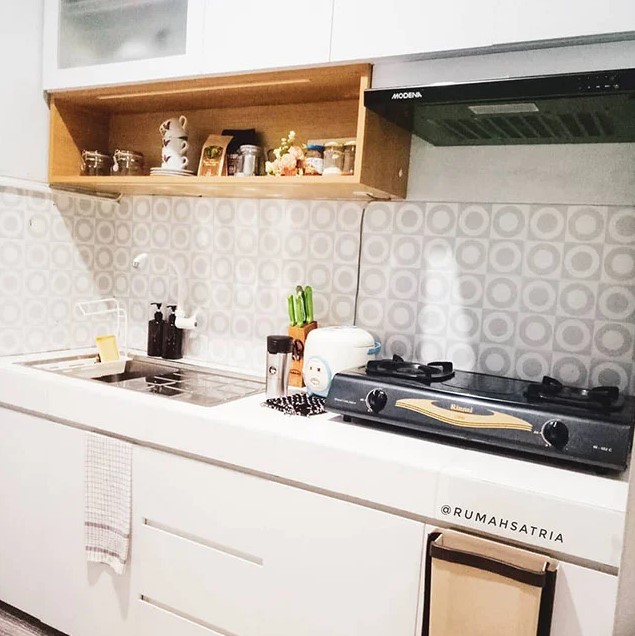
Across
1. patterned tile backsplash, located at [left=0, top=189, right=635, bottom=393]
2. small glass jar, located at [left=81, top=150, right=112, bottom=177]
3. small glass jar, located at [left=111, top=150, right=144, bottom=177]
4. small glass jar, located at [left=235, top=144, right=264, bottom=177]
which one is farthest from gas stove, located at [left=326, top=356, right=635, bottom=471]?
small glass jar, located at [left=81, top=150, right=112, bottom=177]

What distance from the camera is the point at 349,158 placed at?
1695 mm

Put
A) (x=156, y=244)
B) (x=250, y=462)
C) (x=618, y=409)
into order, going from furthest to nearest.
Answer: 1. (x=156, y=244)
2. (x=250, y=462)
3. (x=618, y=409)

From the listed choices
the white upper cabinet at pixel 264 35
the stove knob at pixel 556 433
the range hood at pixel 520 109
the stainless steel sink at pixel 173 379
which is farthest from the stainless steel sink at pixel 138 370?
the stove knob at pixel 556 433

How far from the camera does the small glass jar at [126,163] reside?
2.11 meters

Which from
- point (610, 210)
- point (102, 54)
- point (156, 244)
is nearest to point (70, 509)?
point (156, 244)

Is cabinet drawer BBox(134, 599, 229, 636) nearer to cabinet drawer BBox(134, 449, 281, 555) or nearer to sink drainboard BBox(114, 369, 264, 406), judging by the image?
cabinet drawer BBox(134, 449, 281, 555)

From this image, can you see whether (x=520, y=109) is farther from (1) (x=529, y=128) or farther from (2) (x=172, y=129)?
(2) (x=172, y=129)

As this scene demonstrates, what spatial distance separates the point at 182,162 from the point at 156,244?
41 cm

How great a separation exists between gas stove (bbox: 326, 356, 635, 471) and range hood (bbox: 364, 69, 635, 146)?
602mm

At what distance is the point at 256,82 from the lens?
1.71 metres

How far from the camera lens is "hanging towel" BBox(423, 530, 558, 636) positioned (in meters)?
1.05

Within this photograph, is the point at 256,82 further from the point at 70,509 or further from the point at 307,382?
the point at 70,509

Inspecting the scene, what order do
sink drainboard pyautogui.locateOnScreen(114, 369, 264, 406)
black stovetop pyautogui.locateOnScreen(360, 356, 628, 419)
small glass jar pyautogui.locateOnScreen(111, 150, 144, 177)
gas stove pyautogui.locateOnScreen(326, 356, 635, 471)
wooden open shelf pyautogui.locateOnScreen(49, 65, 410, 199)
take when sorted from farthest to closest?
small glass jar pyautogui.locateOnScreen(111, 150, 144, 177), sink drainboard pyautogui.locateOnScreen(114, 369, 264, 406), wooden open shelf pyautogui.locateOnScreen(49, 65, 410, 199), black stovetop pyautogui.locateOnScreen(360, 356, 628, 419), gas stove pyautogui.locateOnScreen(326, 356, 635, 471)

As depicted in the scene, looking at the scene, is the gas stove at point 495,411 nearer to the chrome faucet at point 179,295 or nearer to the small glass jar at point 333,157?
the small glass jar at point 333,157
